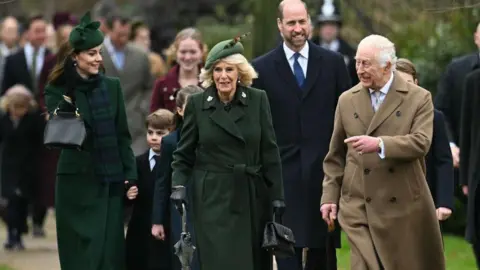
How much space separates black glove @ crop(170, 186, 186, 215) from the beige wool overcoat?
1.01 m

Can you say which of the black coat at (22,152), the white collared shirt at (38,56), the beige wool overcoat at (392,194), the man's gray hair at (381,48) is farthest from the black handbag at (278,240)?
the white collared shirt at (38,56)

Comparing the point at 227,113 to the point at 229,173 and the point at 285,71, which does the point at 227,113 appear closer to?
the point at 229,173

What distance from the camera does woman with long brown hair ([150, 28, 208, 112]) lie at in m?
13.9

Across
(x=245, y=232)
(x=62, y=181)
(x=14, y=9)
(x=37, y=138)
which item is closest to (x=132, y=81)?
(x=37, y=138)

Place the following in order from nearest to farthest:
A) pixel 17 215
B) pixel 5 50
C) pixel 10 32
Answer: pixel 17 215 < pixel 10 32 < pixel 5 50

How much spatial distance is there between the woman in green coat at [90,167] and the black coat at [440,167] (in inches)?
87.4

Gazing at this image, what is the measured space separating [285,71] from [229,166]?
1.63 m

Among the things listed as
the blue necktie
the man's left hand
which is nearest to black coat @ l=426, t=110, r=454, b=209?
the man's left hand

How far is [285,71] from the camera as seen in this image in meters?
12.4

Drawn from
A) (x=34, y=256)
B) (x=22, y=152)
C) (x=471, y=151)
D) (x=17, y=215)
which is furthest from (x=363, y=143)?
(x=22, y=152)

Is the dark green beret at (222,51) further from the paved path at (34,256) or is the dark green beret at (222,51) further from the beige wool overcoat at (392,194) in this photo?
the paved path at (34,256)

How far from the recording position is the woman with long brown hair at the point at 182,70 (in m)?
13.9

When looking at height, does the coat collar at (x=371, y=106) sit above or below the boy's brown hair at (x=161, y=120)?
above

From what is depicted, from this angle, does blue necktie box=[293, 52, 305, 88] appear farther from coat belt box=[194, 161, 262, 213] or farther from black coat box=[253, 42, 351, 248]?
coat belt box=[194, 161, 262, 213]
